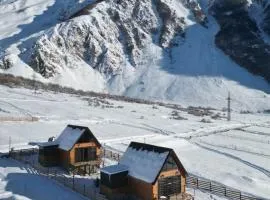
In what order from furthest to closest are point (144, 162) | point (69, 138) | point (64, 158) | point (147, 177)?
1. point (69, 138)
2. point (64, 158)
3. point (144, 162)
4. point (147, 177)

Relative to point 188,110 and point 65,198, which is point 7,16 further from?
point 65,198

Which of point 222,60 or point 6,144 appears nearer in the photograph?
point 6,144

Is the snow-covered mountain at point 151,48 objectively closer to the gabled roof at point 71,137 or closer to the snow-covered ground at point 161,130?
the snow-covered ground at point 161,130

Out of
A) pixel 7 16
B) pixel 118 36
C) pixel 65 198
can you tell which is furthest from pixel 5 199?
pixel 7 16

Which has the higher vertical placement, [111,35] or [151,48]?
[111,35]

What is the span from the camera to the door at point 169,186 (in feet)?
92.8

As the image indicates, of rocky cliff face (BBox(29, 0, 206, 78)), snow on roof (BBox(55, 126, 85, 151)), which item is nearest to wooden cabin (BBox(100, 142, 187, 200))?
snow on roof (BBox(55, 126, 85, 151))

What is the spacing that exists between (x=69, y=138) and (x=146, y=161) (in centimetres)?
1013

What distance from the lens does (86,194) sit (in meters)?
30.0

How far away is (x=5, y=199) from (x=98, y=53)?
4241 inches

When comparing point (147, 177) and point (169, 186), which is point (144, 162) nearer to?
point (147, 177)

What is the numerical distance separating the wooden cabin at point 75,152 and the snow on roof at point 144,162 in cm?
562

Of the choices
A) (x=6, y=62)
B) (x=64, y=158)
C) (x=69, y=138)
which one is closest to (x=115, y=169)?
(x=64, y=158)

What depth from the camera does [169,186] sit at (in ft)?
94.7
